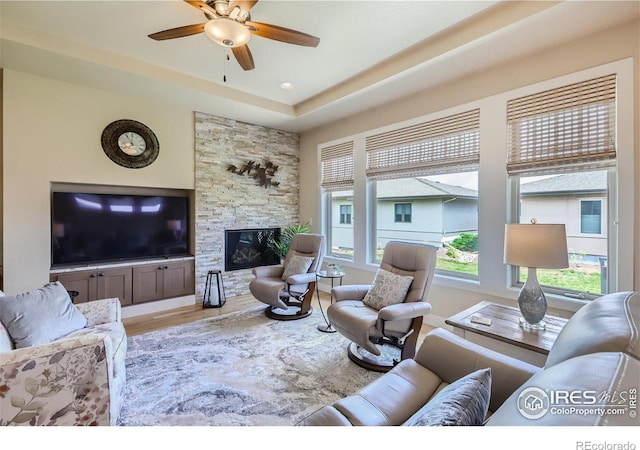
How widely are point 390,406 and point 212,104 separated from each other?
13.3 feet

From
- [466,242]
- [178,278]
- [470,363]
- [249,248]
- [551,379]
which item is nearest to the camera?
[551,379]

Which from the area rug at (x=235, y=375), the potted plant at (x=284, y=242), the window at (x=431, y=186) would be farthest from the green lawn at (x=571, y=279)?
the potted plant at (x=284, y=242)

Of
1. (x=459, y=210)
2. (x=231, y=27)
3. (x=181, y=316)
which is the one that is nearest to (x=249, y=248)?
(x=181, y=316)

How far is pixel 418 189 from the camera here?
3658 millimetres

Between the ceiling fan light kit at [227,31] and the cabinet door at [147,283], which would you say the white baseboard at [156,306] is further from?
the ceiling fan light kit at [227,31]

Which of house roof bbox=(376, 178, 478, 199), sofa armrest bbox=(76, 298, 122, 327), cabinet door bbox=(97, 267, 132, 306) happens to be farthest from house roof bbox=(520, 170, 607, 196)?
cabinet door bbox=(97, 267, 132, 306)

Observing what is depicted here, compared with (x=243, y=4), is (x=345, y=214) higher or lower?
lower

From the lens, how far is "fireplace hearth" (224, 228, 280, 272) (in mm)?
4477

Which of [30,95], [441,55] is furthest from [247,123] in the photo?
[441,55]

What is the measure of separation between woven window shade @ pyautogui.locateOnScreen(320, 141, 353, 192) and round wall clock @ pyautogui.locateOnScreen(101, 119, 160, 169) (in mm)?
2562

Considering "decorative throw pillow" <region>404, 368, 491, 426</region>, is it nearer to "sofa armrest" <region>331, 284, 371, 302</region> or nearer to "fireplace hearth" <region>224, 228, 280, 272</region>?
"sofa armrest" <region>331, 284, 371, 302</region>

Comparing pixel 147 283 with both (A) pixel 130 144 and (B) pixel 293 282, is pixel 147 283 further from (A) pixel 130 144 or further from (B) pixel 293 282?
(B) pixel 293 282

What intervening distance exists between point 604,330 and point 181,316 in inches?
155
